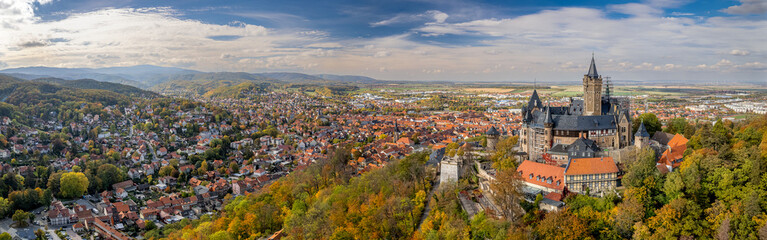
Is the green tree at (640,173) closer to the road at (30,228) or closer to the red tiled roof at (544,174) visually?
the red tiled roof at (544,174)

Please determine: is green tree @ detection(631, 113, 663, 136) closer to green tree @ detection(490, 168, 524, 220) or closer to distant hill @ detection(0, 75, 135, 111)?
green tree @ detection(490, 168, 524, 220)

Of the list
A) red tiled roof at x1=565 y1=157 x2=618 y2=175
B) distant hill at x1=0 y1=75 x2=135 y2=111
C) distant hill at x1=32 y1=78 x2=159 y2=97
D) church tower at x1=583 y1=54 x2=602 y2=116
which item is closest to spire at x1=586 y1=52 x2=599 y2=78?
church tower at x1=583 y1=54 x2=602 y2=116

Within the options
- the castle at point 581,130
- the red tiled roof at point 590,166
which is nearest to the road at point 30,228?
the castle at point 581,130

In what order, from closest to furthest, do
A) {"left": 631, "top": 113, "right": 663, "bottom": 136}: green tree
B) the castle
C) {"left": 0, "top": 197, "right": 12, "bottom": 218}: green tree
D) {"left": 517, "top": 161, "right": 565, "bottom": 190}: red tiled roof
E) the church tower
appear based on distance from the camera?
{"left": 517, "top": 161, "right": 565, "bottom": 190}: red tiled roof, the castle, the church tower, {"left": 631, "top": 113, "right": 663, "bottom": 136}: green tree, {"left": 0, "top": 197, "right": 12, "bottom": 218}: green tree

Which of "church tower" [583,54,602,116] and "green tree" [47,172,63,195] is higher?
"church tower" [583,54,602,116]

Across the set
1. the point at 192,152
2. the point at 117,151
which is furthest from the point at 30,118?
the point at 192,152

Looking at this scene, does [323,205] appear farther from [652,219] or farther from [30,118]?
[30,118]
